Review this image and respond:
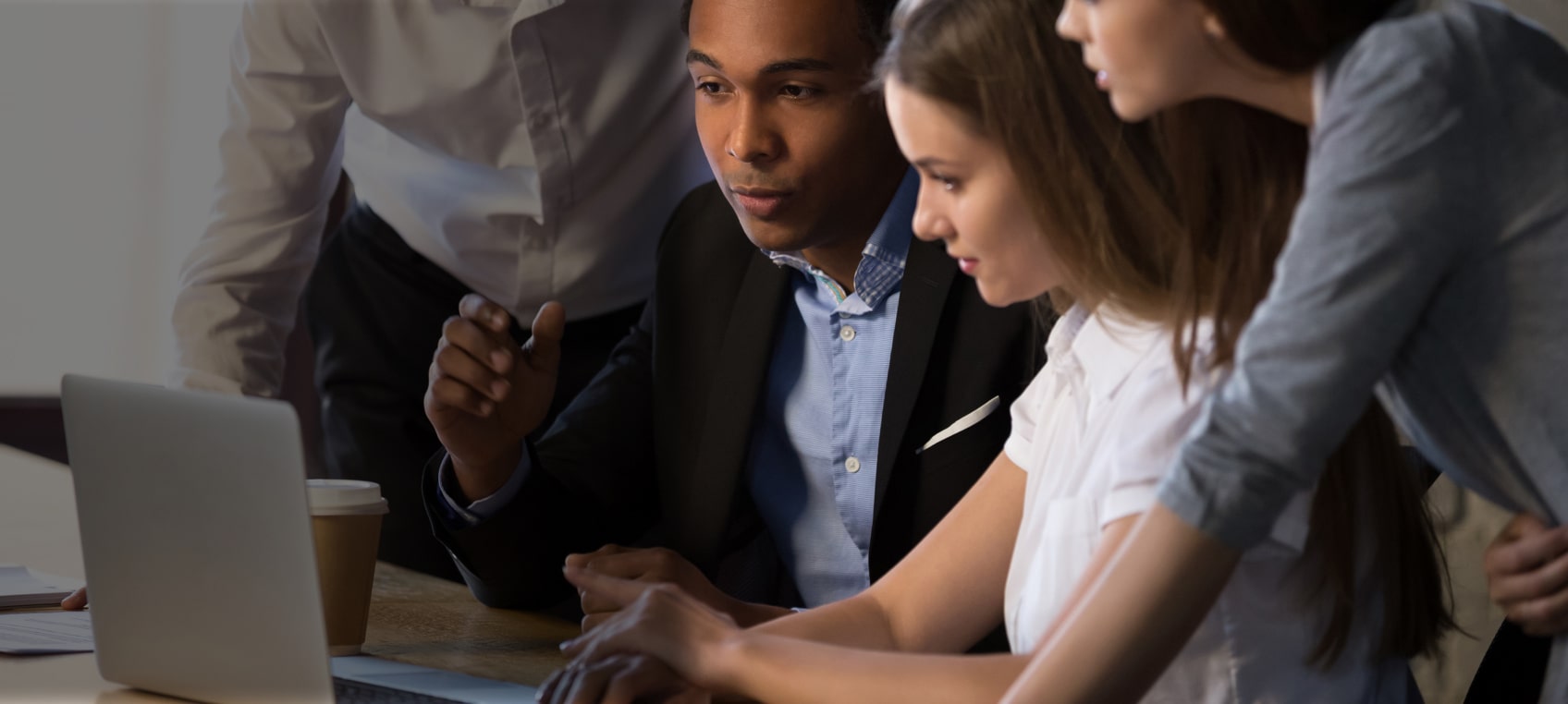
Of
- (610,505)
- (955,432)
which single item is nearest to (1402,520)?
(955,432)

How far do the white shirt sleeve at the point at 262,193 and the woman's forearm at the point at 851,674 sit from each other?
110 cm

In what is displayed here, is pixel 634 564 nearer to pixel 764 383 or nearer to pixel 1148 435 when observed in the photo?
pixel 764 383

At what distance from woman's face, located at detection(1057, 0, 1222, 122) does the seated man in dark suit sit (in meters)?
0.61

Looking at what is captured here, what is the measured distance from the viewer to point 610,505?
1.60 m

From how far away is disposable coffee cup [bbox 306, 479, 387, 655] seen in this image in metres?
1.12

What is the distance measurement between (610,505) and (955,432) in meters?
0.40

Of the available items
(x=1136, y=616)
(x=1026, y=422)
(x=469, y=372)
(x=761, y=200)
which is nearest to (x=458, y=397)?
(x=469, y=372)

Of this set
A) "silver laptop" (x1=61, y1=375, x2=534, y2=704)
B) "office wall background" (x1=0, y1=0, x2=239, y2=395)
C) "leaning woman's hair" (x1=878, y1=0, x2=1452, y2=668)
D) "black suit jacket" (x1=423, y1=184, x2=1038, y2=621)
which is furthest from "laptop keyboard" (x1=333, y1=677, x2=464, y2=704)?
"office wall background" (x1=0, y1=0, x2=239, y2=395)

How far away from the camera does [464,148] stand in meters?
1.92

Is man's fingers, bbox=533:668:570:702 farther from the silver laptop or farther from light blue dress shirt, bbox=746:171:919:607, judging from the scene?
light blue dress shirt, bbox=746:171:919:607

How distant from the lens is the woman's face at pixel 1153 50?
0.73 m

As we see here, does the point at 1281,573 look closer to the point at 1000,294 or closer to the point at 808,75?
the point at 1000,294

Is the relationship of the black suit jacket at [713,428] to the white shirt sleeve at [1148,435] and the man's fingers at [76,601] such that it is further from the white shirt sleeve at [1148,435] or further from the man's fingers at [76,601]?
the white shirt sleeve at [1148,435]

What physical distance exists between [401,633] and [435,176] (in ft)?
2.88
